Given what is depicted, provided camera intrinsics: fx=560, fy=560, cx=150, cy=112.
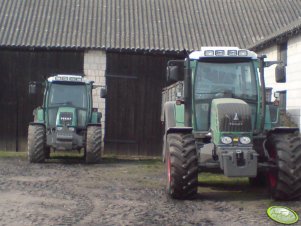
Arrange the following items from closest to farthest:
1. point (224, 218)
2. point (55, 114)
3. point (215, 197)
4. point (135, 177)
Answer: point (224, 218) < point (215, 197) < point (135, 177) < point (55, 114)

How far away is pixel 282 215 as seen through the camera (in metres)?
8.12

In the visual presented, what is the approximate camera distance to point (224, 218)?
26.4 feet

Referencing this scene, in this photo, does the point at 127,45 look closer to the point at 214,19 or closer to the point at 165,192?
the point at 214,19

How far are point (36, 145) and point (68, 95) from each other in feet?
6.91

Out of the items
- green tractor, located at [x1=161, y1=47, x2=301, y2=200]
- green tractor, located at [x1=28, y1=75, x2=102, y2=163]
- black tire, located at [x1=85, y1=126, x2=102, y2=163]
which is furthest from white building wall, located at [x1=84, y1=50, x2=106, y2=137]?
green tractor, located at [x1=161, y1=47, x2=301, y2=200]

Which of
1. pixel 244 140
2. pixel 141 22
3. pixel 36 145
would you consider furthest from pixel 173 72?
pixel 141 22

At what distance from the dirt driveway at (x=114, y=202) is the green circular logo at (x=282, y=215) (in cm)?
13

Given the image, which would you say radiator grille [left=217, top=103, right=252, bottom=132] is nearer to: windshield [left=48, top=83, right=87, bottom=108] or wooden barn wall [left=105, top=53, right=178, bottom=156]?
windshield [left=48, top=83, right=87, bottom=108]

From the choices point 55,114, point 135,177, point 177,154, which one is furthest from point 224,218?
point 55,114

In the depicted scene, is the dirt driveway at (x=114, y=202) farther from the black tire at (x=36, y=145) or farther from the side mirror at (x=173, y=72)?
the side mirror at (x=173, y=72)

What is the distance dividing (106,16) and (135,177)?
11794 mm

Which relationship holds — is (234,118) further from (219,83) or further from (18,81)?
(18,81)

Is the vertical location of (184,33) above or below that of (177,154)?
above

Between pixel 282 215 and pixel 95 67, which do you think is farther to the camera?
pixel 95 67
